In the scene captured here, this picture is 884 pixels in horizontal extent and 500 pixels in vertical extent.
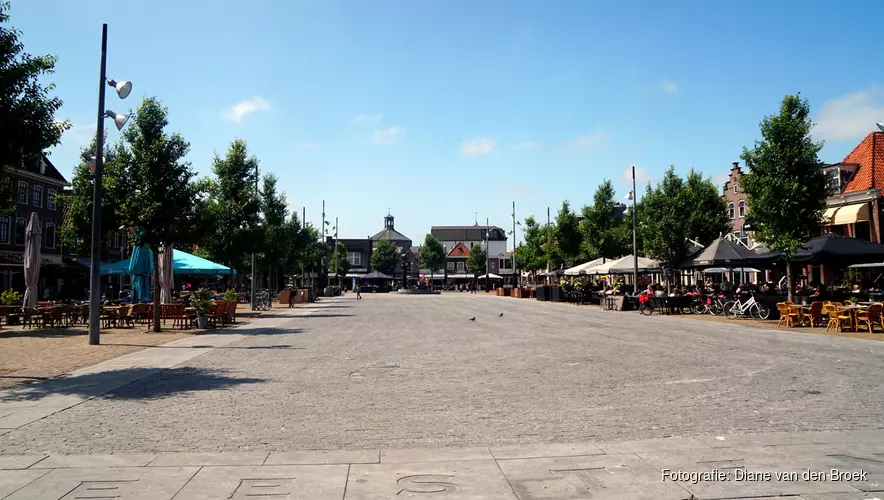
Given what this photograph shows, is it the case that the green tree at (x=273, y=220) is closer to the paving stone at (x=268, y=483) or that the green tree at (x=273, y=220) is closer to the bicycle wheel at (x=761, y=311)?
the bicycle wheel at (x=761, y=311)

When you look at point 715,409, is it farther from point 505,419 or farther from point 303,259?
point 303,259

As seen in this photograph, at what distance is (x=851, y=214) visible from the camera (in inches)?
1319

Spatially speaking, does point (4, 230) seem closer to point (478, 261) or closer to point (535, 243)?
point (535, 243)

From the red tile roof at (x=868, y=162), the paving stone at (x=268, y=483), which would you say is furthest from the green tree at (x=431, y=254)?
the paving stone at (x=268, y=483)

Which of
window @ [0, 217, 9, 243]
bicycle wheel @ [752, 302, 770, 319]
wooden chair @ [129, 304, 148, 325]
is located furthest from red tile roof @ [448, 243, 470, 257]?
wooden chair @ [129, 304, 148, 325]

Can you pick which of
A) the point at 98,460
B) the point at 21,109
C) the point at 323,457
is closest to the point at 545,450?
the point at 323,457

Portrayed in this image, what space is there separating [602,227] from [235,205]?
2908 centimetres

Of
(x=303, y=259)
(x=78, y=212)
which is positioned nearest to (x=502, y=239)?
(x=303, y=259)

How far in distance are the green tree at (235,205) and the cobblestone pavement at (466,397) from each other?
52.4 ft

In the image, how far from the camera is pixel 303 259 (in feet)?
163

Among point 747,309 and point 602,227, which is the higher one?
point 602,227

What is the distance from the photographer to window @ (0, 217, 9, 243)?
1489 inches

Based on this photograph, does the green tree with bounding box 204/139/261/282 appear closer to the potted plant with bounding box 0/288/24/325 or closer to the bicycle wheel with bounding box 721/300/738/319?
the potted plant with bounding box 0/288/24/325

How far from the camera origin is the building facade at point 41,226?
38219 millimetres
